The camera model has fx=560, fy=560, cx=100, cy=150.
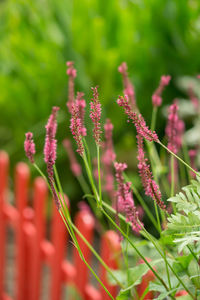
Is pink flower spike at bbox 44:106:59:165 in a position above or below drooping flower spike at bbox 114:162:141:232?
above

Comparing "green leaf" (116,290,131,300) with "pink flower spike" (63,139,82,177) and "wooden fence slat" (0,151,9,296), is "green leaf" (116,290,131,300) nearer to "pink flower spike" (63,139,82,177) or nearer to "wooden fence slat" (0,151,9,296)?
"pink flower spike" (63,139,82,177)

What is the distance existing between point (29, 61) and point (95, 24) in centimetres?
80

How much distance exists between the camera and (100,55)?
448cm

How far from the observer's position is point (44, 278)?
14.0 feet

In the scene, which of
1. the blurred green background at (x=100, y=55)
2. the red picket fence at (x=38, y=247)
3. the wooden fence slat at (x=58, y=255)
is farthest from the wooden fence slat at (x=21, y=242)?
the blurred green background at (x=100, y=55)

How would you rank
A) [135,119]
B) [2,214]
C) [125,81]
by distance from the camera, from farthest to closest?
[2,214] → [125,81] → [135,119]

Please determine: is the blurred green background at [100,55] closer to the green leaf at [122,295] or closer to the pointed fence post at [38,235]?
the pointed fence post at [38,235]

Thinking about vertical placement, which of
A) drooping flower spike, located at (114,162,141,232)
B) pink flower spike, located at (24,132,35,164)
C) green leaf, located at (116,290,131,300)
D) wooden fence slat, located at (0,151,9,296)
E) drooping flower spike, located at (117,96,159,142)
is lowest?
green leaf, located at (116,290,131,300)

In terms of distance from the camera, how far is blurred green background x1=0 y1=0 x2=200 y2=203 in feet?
14.5

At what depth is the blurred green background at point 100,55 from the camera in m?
4.41

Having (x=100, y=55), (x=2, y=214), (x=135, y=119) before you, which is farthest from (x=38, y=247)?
(x=135, y=119)

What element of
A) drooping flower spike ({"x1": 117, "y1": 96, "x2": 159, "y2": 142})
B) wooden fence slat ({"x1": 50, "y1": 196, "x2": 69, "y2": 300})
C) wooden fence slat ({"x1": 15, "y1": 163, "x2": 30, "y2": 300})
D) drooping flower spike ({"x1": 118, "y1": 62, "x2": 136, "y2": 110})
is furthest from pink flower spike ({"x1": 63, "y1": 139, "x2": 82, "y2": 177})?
wooden fence slat ({"x1": 15, "y1": 163, "x2": 30, "y2": 300})

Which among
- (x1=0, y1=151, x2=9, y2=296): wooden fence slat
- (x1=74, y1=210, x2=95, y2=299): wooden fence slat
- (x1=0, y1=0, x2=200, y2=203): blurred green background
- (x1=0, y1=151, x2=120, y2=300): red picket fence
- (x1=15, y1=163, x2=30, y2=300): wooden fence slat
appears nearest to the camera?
(x1=74, y1=210, x2=95, y2=299): wooden fence slat

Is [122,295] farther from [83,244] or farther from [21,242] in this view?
[21,242]
